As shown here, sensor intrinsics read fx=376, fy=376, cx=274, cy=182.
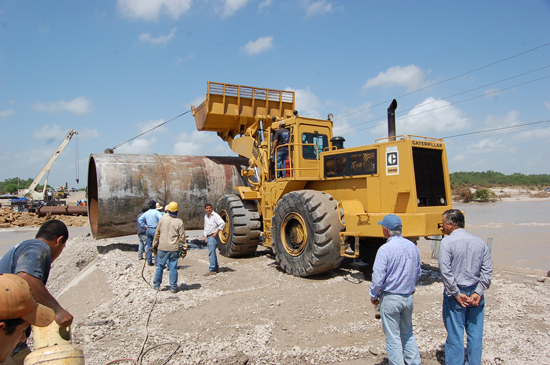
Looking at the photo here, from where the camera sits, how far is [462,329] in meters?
3.69

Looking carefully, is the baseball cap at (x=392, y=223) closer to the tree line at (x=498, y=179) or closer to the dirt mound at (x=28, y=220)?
the dirt mound at (x=28, y=220)

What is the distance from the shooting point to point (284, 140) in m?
8.95

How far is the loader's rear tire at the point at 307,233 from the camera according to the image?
709cm

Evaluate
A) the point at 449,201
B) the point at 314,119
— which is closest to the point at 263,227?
the point at 314,119

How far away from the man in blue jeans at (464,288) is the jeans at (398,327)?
0.44 meters

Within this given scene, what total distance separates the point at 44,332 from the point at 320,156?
6497 mm

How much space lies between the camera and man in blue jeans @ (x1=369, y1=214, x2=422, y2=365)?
3.51m

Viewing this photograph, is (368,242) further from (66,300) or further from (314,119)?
(66,300)

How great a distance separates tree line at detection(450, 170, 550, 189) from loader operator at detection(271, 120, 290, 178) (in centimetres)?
5879

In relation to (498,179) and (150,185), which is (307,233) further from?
(498,179)

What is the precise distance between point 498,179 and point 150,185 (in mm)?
70549

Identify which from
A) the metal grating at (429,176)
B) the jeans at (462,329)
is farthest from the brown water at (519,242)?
the jeans at (462,329)

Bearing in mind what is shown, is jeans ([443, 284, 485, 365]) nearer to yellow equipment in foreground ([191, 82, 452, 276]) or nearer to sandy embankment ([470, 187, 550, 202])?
yellow equipment in foreground ([191, 82, 452, 276])

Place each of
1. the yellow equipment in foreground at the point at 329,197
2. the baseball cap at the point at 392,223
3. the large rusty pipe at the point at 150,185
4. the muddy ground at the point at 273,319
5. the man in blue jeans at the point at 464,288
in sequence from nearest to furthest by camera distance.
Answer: the man in blue jeans at the point at 464,288
the baseball cap at the point at 392,223
the muddy ground at the point at 273,319
the yellow equipment in foreground at the point at 329,197
the large rusty pipe at the point at 150,185
